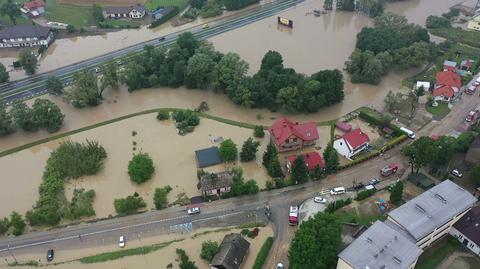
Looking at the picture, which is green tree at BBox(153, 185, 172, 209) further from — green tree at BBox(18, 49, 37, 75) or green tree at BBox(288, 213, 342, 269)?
green tree at BBox(18, 49, 37, 75)

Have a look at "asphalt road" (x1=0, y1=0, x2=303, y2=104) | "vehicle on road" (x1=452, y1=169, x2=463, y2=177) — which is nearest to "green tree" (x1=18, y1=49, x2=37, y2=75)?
→ "asphalt road" (x1=0, y1=0, x2=303, y2=104)

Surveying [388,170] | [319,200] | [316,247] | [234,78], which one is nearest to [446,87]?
[388,170]

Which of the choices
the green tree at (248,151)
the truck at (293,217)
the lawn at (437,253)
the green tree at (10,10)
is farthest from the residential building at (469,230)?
the green tree at (10,10)

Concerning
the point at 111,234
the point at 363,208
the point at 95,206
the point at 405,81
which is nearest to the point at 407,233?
the point at 363,208

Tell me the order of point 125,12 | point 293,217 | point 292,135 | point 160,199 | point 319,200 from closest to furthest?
point 293,217 → point 319,200 → point 160,199 → point 292,135 → point 125,12

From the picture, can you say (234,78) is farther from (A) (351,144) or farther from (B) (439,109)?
(B) (439,109)

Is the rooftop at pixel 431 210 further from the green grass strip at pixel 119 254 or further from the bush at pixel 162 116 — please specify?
the bush at pixel 162 116
